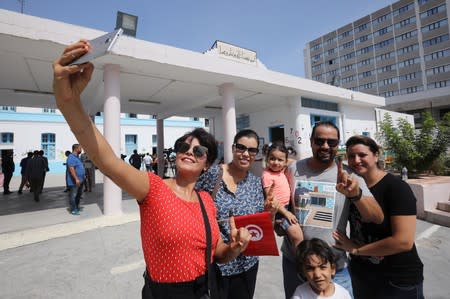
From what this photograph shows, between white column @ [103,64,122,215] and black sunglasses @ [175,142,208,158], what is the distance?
4996mm

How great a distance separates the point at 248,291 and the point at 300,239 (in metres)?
0.53

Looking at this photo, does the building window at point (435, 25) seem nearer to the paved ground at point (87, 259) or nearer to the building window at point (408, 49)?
the building window at point (408, 49)

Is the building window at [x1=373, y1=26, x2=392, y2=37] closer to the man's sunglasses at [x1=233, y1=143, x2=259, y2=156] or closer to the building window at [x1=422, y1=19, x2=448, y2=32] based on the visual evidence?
the building window at [x1=422, y1=19, x2=448, y2=32]

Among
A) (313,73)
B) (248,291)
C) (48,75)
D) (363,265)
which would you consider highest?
(313,73)

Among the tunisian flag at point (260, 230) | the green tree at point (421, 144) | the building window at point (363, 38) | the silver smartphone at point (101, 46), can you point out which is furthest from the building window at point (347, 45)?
the silver smartphone at point (101, 46)

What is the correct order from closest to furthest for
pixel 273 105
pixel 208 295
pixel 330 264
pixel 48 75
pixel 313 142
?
1. pixel 208 295
2. pixel 330 264
3. pixel 313 142
4. pixel 48 75
5. pixel 273 105

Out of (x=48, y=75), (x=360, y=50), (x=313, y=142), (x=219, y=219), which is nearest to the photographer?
(x=219, y=219)

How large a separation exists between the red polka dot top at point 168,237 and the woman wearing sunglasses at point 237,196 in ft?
1.48

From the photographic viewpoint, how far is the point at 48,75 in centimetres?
692

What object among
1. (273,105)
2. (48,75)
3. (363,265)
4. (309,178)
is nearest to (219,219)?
(309,178)

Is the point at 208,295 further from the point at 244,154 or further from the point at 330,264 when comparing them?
the point at 244,154

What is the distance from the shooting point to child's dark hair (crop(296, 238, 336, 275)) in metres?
1.55

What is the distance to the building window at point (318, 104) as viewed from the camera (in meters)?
11.4

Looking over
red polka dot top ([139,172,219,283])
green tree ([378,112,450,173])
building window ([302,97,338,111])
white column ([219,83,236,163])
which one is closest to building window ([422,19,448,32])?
building window ([302,97,338,111])
